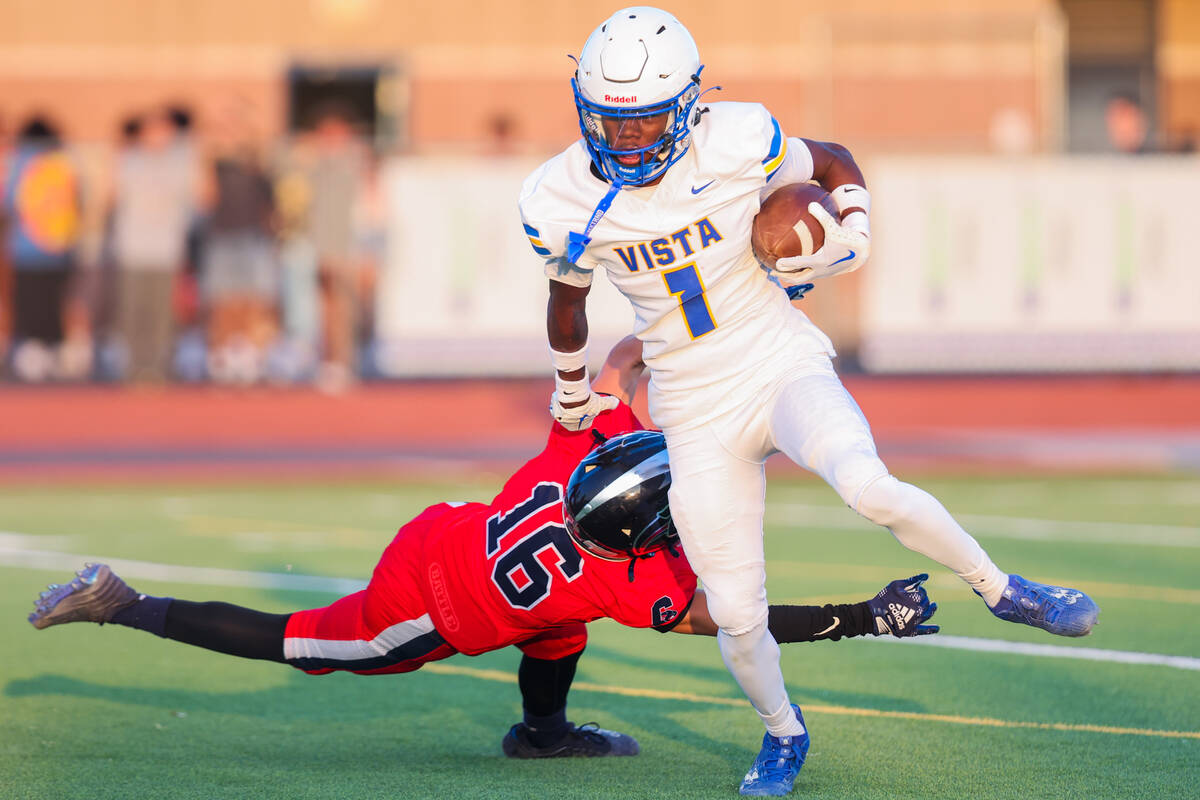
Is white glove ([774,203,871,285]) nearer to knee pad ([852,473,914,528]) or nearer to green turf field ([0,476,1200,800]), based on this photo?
knee pad ([852,473,914,528])

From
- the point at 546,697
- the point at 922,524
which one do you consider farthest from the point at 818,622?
the point at 546,697

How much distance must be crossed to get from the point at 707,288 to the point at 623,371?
613 mm

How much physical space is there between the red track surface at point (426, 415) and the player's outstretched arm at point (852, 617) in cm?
860

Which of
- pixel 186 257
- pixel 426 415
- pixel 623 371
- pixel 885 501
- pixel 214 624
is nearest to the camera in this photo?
pixel 885 501

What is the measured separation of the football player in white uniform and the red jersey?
0.21m

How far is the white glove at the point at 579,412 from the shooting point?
486 cm

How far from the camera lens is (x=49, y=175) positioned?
1377 cm

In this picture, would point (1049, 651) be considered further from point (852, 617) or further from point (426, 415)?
point (426, 415)

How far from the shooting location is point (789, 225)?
4.55m

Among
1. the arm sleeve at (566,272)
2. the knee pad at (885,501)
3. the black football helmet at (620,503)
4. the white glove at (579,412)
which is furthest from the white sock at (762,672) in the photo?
the arm sleeve at (566,272)

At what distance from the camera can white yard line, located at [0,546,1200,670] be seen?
241 inches

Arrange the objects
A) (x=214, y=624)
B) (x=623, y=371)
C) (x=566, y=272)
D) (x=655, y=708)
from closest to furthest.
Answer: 1. (x=566, y=272)
2. (x=214, y=624)
3. (x=623, y=371)
4. (x=655, y=708)

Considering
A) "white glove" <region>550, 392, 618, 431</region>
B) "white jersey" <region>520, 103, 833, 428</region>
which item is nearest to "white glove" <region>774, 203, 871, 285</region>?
"white jersey" <region>520, 103, 833, 428</region>

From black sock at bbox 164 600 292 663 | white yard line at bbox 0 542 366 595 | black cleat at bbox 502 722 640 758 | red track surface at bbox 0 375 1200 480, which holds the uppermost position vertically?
red track surface at bbox 0 375 1200 480
